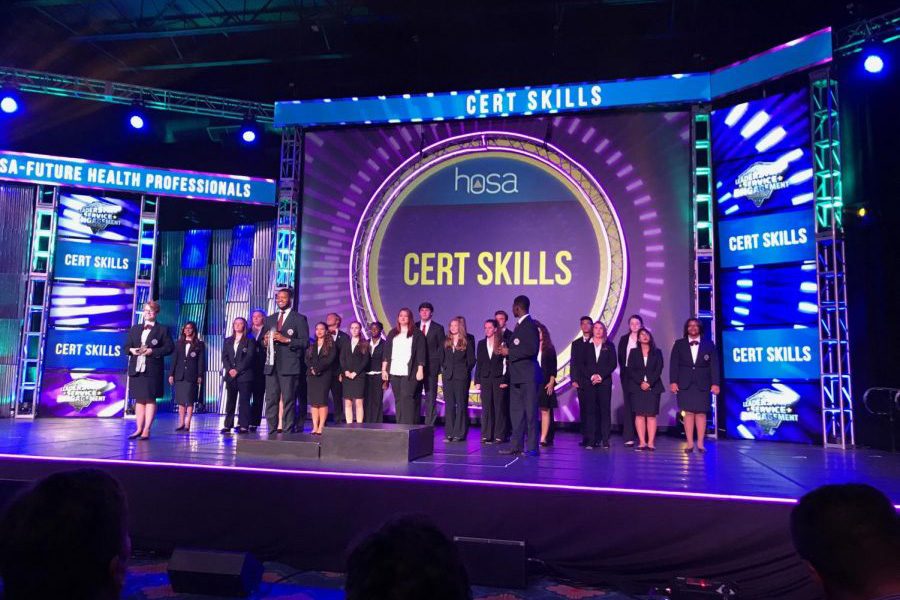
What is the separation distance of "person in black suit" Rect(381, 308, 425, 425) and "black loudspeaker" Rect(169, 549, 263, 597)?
13.6 ft

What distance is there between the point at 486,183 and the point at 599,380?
11.9 feet

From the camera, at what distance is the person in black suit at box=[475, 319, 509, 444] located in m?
7.93

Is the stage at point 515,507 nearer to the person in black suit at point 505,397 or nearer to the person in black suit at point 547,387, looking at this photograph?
the person in black suit at point 547,387

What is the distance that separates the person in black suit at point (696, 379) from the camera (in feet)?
23.1

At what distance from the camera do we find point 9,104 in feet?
32.2

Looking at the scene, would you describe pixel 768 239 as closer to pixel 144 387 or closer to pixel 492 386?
pixel 492 386

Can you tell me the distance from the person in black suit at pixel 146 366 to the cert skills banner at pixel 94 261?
3.85 metres

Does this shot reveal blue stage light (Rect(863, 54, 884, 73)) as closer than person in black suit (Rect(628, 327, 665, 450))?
No

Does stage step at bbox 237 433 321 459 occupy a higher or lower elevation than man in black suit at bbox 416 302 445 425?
lower

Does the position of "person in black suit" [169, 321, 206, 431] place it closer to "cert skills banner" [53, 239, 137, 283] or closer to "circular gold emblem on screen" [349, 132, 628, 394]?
"circular gold emblem on screen" [349, 132, 628, 394]

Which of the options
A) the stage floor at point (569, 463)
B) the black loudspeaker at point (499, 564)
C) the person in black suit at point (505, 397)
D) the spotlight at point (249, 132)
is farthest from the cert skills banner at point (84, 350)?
the black loudspeaker at point (499, 564)

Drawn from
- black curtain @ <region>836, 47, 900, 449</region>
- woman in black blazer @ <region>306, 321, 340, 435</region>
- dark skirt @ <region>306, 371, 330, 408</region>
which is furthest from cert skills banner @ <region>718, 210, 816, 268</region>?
dark skirt @ <region>306, 371, 330, 408</region>

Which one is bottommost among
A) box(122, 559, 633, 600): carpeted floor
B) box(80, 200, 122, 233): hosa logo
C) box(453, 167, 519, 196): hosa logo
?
box(122, 559, 633, 600): carpeted floor

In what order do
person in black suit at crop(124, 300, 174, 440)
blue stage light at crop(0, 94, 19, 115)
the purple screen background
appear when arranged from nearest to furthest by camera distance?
person in black suit at crop(124, 300, 174, 440) < the purple screen background < blue stage light at crop(0, 94, 19, 115)
